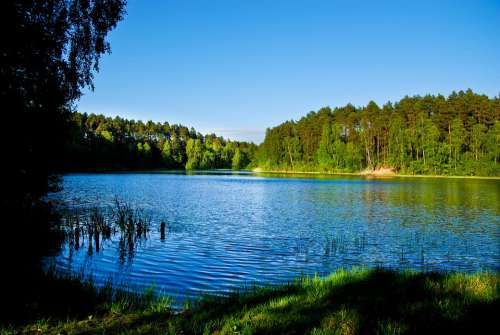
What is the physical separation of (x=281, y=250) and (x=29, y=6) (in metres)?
13.3

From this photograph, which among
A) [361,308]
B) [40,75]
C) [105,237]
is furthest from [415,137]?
[361,308]

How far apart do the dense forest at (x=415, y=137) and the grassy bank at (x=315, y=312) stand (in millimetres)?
96807

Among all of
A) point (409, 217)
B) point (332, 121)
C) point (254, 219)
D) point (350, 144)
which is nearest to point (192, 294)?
point (254, 219)

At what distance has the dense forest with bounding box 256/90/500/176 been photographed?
99812 mm

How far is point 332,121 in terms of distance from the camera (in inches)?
5517

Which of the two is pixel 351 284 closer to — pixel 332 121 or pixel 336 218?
pixel 336 218

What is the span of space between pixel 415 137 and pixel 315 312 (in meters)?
107

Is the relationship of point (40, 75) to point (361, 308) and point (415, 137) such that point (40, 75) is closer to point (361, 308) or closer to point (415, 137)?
point (361, 308)

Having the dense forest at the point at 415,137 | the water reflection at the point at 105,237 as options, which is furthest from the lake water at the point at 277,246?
the dense forest at the point at 415,137

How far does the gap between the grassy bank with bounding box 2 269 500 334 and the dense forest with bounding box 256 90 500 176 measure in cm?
9681

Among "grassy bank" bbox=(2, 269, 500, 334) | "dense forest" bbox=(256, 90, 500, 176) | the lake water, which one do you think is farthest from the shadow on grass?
"dense forest" bbox=(256, 90, 500, 176)

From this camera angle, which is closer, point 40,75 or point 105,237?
point 40,75

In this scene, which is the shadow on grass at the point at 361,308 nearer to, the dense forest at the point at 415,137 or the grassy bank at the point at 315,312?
the grassy bank at the point at 315,312

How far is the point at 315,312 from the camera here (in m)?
7.97
